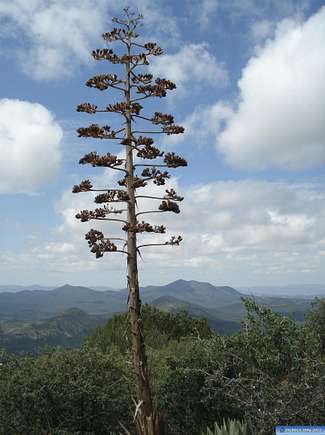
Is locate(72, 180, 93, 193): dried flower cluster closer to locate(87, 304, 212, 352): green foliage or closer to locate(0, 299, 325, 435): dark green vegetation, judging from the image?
locate(0, 299, 325, 435): dark green vegetation

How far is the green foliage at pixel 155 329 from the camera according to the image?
36562 millimetres

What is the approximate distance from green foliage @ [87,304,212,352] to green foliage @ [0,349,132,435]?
20.0 metres

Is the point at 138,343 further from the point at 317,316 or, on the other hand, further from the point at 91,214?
the point at 317,316

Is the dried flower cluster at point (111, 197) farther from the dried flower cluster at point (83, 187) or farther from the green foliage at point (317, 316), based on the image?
the green foliage at point (317, 316)

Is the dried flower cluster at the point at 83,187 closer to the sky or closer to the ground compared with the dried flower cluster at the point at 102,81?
closer to the ground

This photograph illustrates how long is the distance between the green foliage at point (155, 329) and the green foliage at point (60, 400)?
20.0 metres

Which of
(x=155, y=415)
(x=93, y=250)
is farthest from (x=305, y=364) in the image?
(x=93, y=250)

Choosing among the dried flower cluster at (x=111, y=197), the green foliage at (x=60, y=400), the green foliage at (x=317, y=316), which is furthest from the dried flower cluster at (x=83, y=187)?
the green foliage at (x=317, y=316)

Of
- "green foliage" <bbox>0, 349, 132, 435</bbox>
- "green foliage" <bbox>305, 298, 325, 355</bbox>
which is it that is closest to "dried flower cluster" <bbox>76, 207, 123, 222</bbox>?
"green foliage" <bbox>0, 349, 132, 435</bbox>

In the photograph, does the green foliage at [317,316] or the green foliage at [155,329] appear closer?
the green foliage at [317,316]

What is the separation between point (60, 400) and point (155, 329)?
25.1 meters

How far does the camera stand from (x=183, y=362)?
627 inches

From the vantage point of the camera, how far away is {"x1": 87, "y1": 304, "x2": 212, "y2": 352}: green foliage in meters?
36.6

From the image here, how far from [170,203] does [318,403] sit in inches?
226
